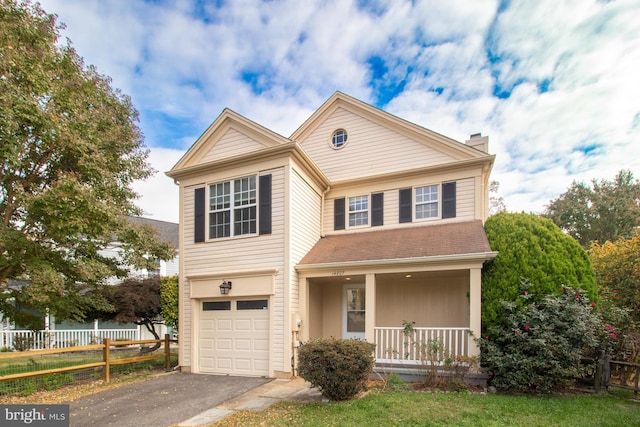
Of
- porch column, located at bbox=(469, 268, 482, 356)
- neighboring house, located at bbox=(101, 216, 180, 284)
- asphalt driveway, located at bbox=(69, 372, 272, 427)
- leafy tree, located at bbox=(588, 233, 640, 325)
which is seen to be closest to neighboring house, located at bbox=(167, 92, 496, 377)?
porch column, located at bbox=(469, 268, 482, 356)

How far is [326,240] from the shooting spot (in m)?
11.1

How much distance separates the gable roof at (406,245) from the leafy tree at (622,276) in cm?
378

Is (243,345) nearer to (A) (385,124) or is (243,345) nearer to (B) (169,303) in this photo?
(B) (169,303)

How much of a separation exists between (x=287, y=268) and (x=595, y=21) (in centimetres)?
950

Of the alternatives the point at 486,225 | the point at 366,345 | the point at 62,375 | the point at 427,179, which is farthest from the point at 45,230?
the point at 486,225

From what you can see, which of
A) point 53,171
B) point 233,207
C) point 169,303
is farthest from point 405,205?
point 53,171

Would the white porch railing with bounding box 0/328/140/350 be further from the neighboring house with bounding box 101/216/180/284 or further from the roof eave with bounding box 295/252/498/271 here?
the roof eave with bounding box 295/252/498/271

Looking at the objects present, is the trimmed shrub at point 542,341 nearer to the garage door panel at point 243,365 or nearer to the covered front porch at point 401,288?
the covered front porch at point 401,288

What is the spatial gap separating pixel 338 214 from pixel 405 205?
7.51ft

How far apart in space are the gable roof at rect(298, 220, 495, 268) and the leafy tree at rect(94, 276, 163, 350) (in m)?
5.81

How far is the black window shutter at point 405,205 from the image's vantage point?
1067cm

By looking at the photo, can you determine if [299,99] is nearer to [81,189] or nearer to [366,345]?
[81,189]

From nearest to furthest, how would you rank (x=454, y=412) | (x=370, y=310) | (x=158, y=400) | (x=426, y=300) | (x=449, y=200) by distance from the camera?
(x=454, y=412) → (x=158, y=400) → (x=370, y=310) → (x=426, y=300) → (x=449, y=200)

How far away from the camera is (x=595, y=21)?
306 inches
